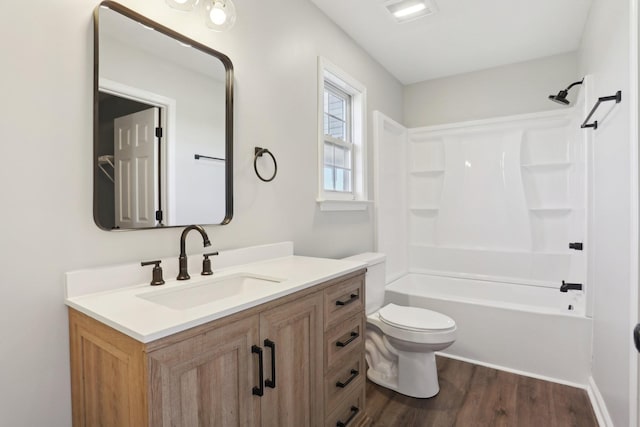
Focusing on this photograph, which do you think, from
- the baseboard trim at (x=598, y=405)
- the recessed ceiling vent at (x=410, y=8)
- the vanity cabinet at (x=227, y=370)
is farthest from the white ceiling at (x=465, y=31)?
the baseboard trim at (x=598, y=405)

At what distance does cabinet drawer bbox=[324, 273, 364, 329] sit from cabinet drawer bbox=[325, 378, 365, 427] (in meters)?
0.40

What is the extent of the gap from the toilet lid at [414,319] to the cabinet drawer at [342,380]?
469mm

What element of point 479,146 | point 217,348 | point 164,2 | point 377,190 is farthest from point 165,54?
point 479,146

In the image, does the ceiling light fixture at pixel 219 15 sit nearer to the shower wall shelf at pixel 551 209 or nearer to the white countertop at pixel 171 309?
the white countertop at pixel 171 309

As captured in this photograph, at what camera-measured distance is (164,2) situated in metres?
1.39

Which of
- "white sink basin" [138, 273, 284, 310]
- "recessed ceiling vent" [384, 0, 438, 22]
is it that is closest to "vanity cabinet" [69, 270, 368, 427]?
"white sink basin" [138, 273, 284, 310]

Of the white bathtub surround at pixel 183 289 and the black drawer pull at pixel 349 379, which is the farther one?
the black drawer pull at pixel 349 379

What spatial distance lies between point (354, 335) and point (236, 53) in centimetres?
153

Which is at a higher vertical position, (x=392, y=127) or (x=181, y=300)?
(x=392, y=127)

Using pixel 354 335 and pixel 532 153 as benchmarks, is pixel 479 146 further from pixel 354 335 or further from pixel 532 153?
pixel 354 335

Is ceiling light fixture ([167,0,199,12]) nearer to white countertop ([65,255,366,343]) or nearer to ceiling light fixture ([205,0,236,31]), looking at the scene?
ceiling light fixture ([205,0,236,31])

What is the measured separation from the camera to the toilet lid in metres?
2.10

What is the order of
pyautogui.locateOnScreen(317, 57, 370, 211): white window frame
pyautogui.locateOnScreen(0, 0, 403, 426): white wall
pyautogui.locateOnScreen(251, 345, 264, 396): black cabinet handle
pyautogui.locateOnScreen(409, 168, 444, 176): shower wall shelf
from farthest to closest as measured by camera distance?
pyautogui.locateOnScreen(409, 168, 444, 176): shower wall shelf < pyautogui.locateOnScreen(317, 57, 370, 211): white window frame < pyautogui.locateOnScreen(251, 345, 264, 396): black cabinet handle < pyautogui.locateOnScreen(0, 0, 403, 426): white wall

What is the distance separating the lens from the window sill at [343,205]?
232cm
